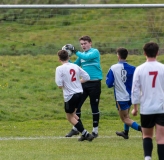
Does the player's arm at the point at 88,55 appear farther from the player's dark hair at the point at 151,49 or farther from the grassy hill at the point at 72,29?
the grassy hill at the point at 72,29

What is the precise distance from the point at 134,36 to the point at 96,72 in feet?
12.1

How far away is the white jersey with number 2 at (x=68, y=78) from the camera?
418 inches

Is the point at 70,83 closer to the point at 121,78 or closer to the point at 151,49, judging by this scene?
the point at 121,78

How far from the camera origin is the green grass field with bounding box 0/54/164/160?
9562mm

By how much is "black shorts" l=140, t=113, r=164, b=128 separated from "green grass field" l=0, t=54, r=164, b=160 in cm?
100

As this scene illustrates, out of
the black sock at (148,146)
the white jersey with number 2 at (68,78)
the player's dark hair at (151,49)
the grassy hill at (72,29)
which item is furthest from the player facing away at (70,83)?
the grassy hill at (72,29)

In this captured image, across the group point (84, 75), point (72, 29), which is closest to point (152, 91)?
point (84, 75)

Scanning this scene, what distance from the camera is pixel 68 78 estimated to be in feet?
34.9

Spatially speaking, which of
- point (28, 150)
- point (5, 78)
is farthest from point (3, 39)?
point (28, 150)

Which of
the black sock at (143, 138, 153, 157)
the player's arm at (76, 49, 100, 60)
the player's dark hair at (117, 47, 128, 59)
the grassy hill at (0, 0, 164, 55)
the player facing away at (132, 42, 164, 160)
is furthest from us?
the grassy hill at (0, 0, 164, 55)

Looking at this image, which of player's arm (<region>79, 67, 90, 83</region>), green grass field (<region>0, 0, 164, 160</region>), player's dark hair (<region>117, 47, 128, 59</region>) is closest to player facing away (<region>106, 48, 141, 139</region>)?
player's dark hair (<region>117, 47, 128, 59</region>)

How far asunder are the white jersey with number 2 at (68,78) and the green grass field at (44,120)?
3.04 feet

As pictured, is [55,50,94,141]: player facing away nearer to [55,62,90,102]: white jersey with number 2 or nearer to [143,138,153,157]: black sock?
[55,62,90,102]: white jersey with number 2

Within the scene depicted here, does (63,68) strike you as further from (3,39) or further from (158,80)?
(3,39)
